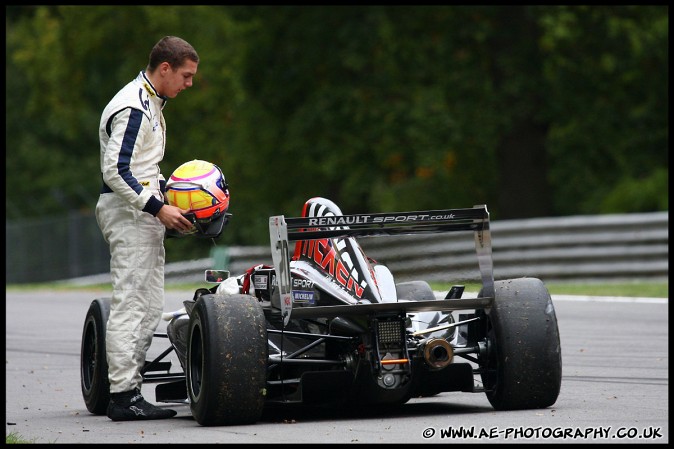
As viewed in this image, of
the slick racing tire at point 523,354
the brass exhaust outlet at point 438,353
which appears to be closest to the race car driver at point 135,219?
the brass exhaust outlet at point 438,353

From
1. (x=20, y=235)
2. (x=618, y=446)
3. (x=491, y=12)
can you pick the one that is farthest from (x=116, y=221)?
(x=20, y=235)

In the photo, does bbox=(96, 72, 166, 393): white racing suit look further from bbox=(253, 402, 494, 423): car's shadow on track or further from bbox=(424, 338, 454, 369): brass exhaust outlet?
bbox=(424, 338, 454, 369): brass exhaust outlet

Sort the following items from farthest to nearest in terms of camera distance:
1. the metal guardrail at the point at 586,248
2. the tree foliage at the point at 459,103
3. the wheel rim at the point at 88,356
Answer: the tree foliage at the point at 459,103
the metal guardrail at the point at 586,248
the wheel rim at the point at 88,356

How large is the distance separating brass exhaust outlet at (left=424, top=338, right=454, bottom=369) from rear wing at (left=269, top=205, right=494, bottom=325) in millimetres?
528

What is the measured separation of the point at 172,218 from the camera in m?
7.86

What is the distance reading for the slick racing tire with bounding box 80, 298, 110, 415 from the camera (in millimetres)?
8484

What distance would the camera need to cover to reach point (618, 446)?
6.15m

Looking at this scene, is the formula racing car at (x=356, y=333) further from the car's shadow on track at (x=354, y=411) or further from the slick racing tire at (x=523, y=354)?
the car's shadow on track at (x=354, y=411)

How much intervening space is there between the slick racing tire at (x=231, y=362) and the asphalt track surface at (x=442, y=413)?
0.35 feet

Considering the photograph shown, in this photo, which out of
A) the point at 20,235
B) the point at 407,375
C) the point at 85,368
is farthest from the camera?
the point at 20,235

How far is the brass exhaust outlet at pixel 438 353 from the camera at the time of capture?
24.0 feet

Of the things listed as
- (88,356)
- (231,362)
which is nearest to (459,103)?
(88,356)

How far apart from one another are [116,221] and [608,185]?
905 inches

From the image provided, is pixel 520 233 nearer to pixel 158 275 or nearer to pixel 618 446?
pixel 158 275
